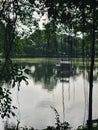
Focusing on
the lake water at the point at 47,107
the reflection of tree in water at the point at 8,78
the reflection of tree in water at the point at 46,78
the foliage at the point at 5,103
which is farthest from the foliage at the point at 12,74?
the reflection of tree in water at the point at 46,78

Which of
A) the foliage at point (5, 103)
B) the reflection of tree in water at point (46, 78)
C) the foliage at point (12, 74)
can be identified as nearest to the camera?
the foliage at point (12, 74)

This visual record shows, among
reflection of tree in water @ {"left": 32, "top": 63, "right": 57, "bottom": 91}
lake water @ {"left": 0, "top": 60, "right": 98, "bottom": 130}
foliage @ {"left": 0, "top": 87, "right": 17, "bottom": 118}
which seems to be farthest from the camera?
reflection of tree in water @ {"left": 32, "top": 63, "right": 57, "bottom": 91}

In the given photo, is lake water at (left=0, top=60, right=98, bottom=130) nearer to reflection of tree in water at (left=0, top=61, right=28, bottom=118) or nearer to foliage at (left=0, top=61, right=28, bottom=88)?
reflection of tree in water at (left=0, top=61, right=28, bottom=118)

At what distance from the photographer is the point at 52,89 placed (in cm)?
4084

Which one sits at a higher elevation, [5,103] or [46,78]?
[5,103]

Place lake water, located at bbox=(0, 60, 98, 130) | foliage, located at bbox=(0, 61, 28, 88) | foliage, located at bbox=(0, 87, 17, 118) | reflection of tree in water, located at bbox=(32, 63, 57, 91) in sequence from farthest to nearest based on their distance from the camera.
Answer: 1. reflection of tree in water, located at bbox=(32, 63, 57, 91)
2. lake water, located at bbox=(0, 60, 98, 130)
3. foliage, located at bbox=(0, 87, 17, 118)
4. foliage, located at bbox=(0, 61, 28, 88)

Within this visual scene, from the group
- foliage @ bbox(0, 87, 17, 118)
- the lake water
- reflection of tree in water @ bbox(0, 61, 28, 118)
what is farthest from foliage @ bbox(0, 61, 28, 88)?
the lake water

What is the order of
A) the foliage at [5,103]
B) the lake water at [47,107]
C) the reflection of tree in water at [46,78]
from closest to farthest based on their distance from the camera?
1. the foliage at [5,103]
2. the lake water at [47,107]
3. the reflection of tree in water at [46,78]

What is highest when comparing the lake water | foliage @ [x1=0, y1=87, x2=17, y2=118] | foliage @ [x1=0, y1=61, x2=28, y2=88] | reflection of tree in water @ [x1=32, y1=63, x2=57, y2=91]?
foliage @ [x1=0, y1=61, x2=28, y2=88]

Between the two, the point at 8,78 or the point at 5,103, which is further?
the point at 5,103

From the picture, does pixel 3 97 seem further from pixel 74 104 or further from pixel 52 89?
pixel 52 89

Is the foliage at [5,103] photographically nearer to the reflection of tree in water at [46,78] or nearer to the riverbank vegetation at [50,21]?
the riverbank vegetation at [50,21]

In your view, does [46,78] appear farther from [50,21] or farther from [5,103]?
[5,103]

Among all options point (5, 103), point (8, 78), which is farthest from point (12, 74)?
point (5, 103)
